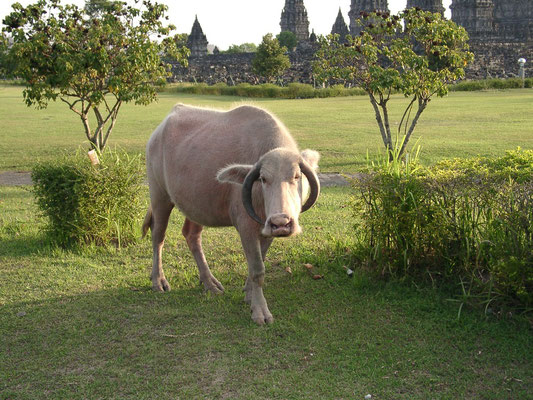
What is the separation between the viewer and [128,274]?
523 centimetres

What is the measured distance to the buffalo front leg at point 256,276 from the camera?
13.2ft

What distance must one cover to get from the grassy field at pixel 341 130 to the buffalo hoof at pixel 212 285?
410 centimetres

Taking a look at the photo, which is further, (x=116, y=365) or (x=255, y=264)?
(x=255, y=264)

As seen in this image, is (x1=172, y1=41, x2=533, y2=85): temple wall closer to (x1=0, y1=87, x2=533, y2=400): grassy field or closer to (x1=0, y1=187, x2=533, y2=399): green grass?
(x1=0, y1=87, x2=533, y2=400): grassy field

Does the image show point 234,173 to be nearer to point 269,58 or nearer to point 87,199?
point 87,199

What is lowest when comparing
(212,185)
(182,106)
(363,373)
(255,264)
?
(363,373)

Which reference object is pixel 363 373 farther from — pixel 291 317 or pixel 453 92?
pixel 453 92

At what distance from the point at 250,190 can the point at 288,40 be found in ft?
203

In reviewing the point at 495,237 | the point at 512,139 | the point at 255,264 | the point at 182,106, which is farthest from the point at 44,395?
the point at 512,139

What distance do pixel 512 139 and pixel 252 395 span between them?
12130 millimetres

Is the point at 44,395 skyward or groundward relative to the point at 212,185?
groundward

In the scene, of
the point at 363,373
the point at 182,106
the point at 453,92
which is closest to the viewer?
the point at 363,373

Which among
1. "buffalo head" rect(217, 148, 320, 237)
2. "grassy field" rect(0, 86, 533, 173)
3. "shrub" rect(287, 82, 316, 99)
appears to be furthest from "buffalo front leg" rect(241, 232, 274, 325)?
"shrub" rect(287, 82, 316, 99)

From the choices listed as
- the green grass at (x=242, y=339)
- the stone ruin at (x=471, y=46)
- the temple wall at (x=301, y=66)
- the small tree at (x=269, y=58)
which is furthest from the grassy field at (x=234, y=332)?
the stone ruin at (x=471, y=46)
